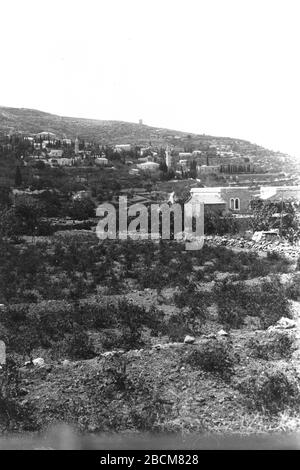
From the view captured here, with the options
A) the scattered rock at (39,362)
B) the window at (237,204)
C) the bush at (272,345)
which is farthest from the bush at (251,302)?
the window at (237,204)

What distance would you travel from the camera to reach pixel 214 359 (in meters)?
6.09

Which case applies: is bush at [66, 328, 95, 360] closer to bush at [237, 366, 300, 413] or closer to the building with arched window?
bush at [237, 366, 300, 413]

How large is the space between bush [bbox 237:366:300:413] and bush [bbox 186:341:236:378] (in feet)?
1.04

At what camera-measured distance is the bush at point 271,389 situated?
521 centimetres

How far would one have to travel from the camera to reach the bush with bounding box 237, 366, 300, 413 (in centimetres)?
Answer: 521

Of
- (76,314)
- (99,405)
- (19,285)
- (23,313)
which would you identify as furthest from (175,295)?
(99,405)

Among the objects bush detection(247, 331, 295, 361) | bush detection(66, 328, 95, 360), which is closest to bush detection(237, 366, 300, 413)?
bush detection(247, 331, 295, 361)

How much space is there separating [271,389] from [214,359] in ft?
2.89

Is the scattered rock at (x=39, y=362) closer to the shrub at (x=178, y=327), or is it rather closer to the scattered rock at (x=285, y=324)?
the shrub at (x=178, y=327)

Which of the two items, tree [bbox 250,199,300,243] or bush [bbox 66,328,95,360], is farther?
tree [bbox 250,199,300,243]

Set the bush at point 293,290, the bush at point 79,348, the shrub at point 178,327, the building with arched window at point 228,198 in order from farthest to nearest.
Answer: the building with arched window at point 228,198, the bush at point 293,290, the shrub at point 178,327, the bush at point 79,348

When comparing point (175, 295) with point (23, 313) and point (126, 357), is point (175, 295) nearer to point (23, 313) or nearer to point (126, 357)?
point (23, 313)

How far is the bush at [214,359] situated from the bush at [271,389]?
0.32 m

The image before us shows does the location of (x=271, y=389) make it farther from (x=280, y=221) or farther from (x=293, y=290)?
(x=280, y=221)
